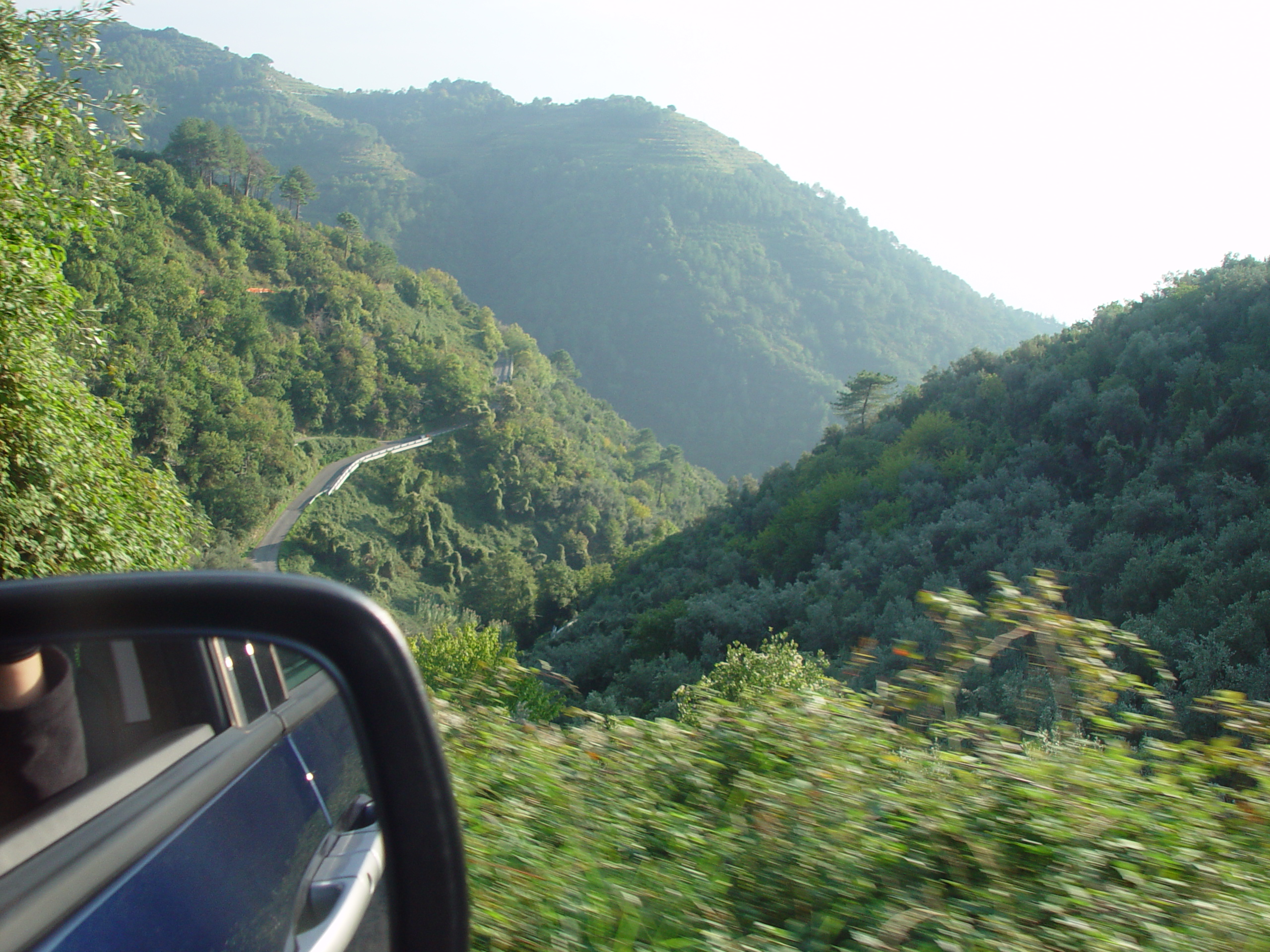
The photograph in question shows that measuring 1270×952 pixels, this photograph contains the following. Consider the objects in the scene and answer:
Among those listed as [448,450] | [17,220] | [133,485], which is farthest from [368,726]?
[448,450]

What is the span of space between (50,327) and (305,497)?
52.3 meters

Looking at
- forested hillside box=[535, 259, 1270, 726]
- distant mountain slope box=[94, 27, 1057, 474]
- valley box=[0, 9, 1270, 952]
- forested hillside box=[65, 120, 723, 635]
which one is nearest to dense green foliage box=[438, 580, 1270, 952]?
valley box=[0, 9, 1270, 952]

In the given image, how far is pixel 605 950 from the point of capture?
5.94 feet

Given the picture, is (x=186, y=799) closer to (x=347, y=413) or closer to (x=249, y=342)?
(x=249, y=342)

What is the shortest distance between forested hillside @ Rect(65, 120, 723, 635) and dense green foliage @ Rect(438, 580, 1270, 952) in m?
37.4

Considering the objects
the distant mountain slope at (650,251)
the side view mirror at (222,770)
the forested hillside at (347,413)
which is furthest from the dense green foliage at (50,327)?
the distant mountain slope at (650,251)

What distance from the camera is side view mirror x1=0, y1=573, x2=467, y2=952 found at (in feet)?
2.37

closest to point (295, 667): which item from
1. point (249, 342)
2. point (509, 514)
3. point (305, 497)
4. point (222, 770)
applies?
point (222, 770)

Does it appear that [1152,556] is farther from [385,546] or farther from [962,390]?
[385,546]

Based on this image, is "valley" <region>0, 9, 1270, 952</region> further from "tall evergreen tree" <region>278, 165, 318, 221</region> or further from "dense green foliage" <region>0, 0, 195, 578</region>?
"tall evergreen tree" <region>278, 165, 318, 221</region>

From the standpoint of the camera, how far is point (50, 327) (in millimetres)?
6188

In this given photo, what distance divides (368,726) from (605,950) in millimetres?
Result: 1228

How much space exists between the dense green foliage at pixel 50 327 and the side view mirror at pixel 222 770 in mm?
6130

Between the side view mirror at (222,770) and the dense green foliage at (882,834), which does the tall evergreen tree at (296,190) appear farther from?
the side view mirror at (222,770)
